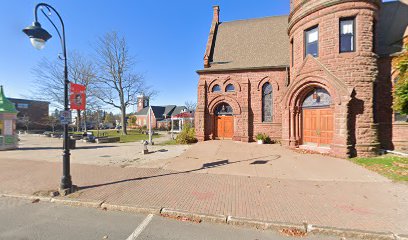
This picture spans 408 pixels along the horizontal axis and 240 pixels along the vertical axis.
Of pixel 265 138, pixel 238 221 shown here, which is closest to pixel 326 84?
pixel 265 138

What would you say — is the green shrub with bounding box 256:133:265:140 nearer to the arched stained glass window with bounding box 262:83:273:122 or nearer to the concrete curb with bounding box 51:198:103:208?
the arched stained glass window with bounding box 262:83:273:122

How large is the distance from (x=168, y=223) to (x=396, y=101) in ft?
31.3

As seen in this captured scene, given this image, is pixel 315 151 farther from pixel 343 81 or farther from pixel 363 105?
pixel 343 81

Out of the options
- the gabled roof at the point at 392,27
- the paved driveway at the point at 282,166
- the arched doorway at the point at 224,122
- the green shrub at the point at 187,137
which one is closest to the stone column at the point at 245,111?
the arched doorway at the point at 224,122

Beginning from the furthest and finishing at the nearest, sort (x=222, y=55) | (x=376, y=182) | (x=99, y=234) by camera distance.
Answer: (x=222, y=55)
(x=376, y=182)
(x=99, y=234)

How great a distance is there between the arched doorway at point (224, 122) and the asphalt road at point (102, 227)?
46.4ft

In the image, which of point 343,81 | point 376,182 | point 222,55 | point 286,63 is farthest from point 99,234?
point 222,55

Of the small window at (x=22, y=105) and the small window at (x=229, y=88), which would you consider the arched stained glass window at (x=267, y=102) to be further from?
the small window at (x=22, y=105)

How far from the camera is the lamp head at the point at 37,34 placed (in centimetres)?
541

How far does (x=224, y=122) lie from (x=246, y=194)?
12.8m

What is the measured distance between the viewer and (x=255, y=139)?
1720 cm

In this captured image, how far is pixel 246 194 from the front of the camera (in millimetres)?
5801

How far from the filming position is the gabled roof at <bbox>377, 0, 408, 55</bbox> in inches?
477

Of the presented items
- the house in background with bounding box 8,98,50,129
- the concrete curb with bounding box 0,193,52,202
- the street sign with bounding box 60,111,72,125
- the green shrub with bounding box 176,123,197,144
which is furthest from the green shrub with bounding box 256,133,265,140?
the house in background with bounding box 8,98,50,129
